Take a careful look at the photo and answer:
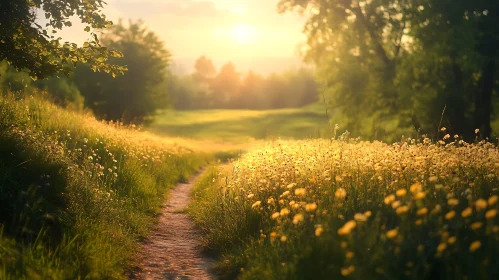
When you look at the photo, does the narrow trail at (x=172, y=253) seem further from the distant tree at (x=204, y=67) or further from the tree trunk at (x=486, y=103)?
the distant tree at (x=204, y=67)

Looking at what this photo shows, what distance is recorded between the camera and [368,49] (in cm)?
2645

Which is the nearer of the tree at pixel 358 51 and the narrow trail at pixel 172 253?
the narrow trail at pixel 172 253

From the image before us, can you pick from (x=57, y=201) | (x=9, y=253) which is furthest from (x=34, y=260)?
(x=57, y=201)

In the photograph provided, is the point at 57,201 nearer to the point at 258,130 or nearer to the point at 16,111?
the point at 16,111

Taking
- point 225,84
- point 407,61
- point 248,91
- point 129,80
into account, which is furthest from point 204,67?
point 407,61

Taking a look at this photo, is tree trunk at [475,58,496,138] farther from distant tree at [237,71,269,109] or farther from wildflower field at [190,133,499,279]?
distant tree at [237,71,269,109]

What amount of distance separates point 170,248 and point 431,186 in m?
4.67

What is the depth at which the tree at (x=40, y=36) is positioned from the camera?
8.22 metres

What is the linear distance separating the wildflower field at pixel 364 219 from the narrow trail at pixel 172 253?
30cm

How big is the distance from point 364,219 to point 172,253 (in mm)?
4653

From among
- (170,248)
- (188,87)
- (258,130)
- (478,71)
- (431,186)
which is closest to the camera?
(431,186)

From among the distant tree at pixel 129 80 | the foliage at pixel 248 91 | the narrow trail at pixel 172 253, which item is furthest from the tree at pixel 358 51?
the foliage at pixel 248 91

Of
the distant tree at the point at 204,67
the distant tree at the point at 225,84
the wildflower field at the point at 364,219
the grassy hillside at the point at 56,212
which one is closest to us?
the wildflower field at the point at 364,219

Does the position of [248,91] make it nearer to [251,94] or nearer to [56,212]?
[251,94]
